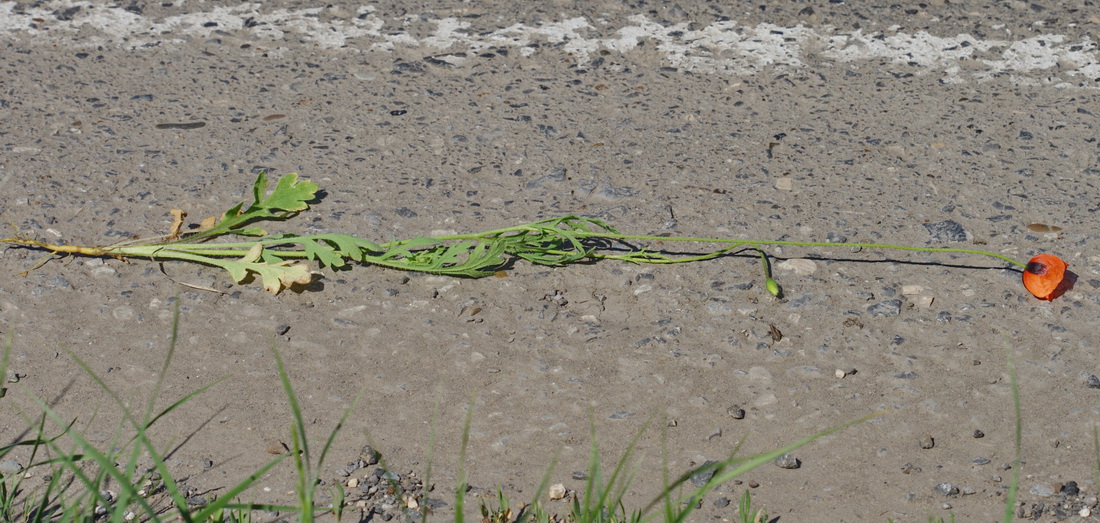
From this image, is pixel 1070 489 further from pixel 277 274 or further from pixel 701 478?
pixel 277 274

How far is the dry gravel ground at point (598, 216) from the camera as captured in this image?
2443 mm

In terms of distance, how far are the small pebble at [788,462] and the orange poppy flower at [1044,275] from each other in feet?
3.31

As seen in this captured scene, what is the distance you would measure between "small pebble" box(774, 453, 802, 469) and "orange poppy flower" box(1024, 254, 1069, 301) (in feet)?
3.31

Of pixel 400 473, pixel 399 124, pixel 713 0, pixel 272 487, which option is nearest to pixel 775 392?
pixel 400 473

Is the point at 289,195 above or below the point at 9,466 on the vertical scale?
above

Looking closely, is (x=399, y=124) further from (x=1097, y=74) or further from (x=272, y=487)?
(x=1097, y=74)

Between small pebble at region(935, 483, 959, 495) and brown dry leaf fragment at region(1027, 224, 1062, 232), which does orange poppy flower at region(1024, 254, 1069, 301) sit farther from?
small pebble at region(935, 483, 959, 495)

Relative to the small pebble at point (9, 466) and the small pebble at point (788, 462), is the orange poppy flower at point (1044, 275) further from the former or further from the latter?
the small pebble at point (9, 466)

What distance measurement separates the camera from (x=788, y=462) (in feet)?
7.64

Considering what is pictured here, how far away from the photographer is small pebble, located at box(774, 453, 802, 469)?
2328mm

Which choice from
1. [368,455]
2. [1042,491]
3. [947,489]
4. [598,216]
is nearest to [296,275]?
[368,455]

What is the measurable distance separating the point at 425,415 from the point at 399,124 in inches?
67.1

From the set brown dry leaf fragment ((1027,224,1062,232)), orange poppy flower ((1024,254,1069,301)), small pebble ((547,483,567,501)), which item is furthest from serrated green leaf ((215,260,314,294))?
brown dry leaf fragment ((1027,224,1062,232))

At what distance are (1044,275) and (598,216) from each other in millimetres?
1360
